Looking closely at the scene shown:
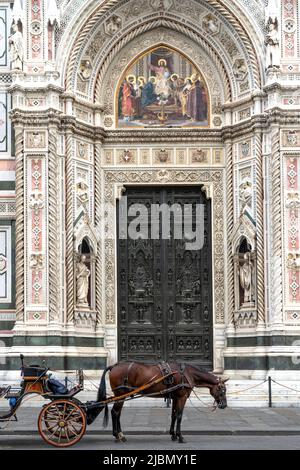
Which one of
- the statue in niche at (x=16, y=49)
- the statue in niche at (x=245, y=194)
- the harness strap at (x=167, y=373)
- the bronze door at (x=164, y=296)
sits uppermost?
the statue in niche at (x=16, y=49)

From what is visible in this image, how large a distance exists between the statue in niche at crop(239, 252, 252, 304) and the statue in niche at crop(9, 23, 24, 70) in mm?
8449

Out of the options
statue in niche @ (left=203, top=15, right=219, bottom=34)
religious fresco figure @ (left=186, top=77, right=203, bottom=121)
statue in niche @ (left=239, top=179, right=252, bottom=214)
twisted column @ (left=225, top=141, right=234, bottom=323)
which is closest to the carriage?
twisted column @ (left=225, top=141, right=234, bottom=323)

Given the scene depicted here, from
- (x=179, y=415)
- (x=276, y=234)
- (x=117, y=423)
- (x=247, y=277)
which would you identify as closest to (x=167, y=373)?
(x=179, y=415)

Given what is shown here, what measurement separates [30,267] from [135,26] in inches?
317

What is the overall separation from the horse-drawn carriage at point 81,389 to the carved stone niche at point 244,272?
32.6ft

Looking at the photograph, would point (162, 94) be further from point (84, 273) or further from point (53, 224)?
point (84, 273)

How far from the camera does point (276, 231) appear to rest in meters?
26.5

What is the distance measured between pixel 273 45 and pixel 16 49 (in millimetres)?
7253

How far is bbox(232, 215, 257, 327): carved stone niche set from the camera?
88.9 feet

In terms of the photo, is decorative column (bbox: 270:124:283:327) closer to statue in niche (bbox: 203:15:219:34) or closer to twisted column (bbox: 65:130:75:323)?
statue in niche (bbox: 203:15:219:34)

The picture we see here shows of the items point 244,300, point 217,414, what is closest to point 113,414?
point 217,414

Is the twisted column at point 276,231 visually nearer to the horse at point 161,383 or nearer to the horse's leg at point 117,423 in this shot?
the horse at point 161,383

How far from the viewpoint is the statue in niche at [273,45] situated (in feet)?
87.9

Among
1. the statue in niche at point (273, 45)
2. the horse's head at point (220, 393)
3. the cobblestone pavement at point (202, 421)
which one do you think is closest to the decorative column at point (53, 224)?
the cobblestone pavement at point (202, 421)
